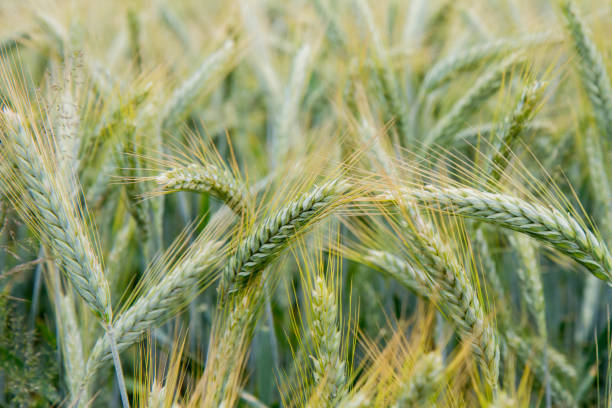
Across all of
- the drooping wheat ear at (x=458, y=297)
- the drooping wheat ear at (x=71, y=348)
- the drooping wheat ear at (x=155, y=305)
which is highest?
the drooping wheat ear at (x=458, y=297)

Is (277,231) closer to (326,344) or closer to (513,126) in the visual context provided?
(326,344)

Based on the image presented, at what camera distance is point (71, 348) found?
1.13 metres

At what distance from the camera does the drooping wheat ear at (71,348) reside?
3.54 feet

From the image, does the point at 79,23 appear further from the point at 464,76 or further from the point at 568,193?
the point at 568,193

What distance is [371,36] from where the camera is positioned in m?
1.70

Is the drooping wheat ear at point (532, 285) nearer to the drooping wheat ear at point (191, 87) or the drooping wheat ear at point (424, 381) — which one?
the drooping wheat ear at point (424, 381)

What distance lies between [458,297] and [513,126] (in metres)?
0.49

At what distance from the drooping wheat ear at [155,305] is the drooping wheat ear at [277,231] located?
0.09 m

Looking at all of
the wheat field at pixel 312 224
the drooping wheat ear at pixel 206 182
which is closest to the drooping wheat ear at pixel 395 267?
the wheat field at pixel 312 224

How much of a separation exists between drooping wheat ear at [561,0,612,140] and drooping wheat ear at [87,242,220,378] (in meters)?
1.23

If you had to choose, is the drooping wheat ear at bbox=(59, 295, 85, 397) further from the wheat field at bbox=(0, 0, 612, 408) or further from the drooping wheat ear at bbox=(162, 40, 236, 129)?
the drooping wheat ear at bbox=(162, 40, 236, 129)

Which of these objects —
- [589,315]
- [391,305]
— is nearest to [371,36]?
[391,305]

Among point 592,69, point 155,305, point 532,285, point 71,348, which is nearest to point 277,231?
point 155,305

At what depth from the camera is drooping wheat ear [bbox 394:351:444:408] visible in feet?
2.38
